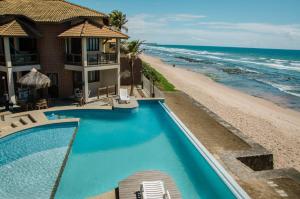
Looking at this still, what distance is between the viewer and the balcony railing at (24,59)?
66.3 ft

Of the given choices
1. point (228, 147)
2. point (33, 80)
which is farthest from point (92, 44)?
point (228, 147)

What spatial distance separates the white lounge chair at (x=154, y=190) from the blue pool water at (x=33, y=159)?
3.77 metres

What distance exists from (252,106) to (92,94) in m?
18.0

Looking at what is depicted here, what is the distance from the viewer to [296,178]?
37.2 ft

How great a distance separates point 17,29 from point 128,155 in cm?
1311

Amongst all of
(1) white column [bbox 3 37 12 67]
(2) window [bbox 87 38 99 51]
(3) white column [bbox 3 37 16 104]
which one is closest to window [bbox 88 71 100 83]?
(2) window [bbox 87 38 99 51]

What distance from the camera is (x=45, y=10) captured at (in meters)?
22.4

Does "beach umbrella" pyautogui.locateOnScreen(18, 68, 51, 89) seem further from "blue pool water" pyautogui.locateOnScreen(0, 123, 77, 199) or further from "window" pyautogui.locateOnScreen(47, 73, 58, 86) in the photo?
"blue pool water" pyautogui.locateOnScreen(0, 123, 77, 199)

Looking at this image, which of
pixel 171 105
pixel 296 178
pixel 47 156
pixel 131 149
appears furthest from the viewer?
pixel 171 105

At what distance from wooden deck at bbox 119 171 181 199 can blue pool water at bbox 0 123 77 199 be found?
2.92m

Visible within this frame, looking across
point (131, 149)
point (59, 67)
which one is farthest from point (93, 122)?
point (59, 67)

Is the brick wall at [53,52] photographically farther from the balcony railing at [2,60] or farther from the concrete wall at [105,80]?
the balcony railing at [2,60]

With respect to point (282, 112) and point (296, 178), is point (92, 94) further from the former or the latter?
point (282, 112)

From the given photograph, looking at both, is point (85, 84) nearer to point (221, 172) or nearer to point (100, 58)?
point (100, 58)
